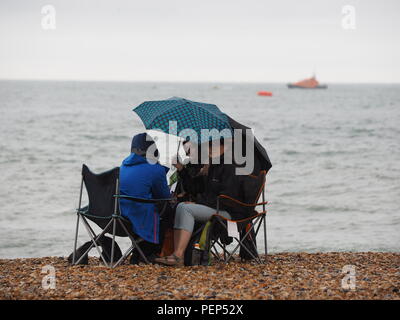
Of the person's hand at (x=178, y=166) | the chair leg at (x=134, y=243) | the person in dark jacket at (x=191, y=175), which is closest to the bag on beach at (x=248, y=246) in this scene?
the person in dark jacket at (x=191, y=175)

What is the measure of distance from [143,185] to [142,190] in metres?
0.05

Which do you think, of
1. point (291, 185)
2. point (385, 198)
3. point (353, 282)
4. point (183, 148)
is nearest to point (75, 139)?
point (291, 185)

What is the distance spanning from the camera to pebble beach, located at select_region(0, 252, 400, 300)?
4023mm

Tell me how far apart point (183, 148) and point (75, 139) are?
67.8 feet

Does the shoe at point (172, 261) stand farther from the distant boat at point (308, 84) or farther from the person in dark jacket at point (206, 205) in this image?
the distant boat at point (308, 84)

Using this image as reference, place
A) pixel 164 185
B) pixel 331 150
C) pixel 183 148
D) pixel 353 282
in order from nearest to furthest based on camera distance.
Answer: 1. pixel 353 282
2. pixel 164 185
3. pixel 183 148
4. pixel 331 150

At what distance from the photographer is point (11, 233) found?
9.55 metres

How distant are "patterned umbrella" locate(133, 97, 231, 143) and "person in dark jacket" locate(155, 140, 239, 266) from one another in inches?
7.8

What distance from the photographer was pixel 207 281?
4508 millimetres

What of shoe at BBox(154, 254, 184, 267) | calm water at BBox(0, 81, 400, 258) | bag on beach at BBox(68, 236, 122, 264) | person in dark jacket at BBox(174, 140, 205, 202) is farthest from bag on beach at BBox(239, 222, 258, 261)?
calm water at BBox(0, 81, 400, 258)

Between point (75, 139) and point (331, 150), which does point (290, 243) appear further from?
point (75, 139)

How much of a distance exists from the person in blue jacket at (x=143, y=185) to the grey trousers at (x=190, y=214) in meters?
0.21

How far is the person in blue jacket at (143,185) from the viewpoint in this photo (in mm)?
5000

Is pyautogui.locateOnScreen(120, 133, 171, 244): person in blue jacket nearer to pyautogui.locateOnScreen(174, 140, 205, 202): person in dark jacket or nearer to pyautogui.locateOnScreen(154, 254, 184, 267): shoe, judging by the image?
pyautogui.locateOnScreen(154, 254, 184, 267): shoe
